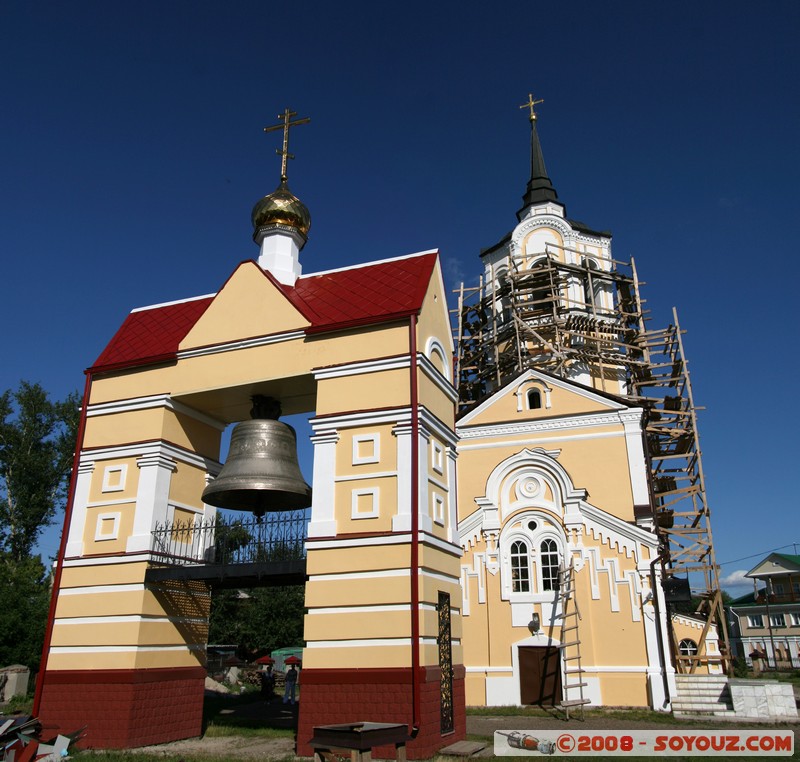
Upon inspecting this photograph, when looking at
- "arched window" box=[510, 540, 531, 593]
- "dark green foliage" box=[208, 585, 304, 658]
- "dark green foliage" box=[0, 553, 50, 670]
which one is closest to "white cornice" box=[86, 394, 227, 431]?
"arched window" box=[510, 540, 531, 593]

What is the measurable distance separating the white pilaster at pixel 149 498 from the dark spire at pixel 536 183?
2100cm

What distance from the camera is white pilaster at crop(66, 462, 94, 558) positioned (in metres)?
10.7

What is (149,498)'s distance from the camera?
416 inches

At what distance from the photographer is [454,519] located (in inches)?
404

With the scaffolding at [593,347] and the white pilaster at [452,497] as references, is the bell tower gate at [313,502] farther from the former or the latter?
the scaffolding at [593,347]

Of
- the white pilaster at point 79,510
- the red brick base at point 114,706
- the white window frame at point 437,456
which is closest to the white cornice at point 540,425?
the white window frame at point 437,456

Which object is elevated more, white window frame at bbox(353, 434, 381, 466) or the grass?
white window frame at bbox(353, 434, 381, 466)

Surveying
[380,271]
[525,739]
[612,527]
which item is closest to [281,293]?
[380,271]

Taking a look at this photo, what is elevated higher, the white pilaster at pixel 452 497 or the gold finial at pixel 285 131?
the gold finial at pixel 285 131

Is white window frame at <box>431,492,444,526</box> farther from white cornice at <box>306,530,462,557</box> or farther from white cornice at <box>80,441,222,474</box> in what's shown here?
white cornice at <box>80,441,222,474</box>

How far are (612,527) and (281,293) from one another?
10.7 m

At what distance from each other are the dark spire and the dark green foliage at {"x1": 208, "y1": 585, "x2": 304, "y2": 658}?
2208 centimetres

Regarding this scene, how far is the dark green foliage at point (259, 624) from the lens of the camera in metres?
36.0

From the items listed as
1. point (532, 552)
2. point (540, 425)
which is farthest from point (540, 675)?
point (540, 425)
